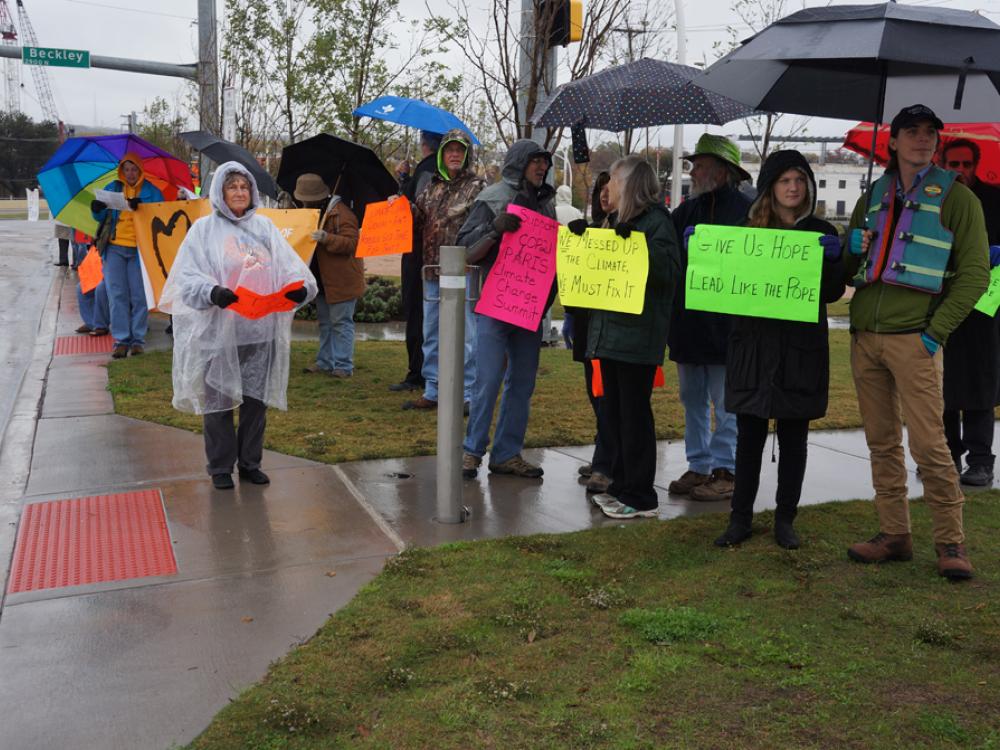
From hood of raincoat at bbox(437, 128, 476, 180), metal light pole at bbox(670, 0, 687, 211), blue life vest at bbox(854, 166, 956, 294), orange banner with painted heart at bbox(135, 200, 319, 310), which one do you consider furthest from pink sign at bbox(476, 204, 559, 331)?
metal light pole at bbox(670, 0, 687, 211)

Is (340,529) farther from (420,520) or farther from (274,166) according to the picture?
(274,166)

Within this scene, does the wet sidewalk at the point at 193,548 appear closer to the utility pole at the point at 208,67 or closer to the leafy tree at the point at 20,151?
the utility pole at the point at 208,67

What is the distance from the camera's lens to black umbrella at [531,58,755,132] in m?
6.25

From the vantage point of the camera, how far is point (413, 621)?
421cm

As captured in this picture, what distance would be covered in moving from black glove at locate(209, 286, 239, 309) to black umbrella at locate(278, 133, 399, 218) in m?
4.17

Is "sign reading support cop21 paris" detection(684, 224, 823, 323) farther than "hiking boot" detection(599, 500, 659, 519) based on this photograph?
No

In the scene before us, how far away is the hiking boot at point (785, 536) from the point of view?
5.18 m

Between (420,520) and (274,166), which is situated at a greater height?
(274,166)

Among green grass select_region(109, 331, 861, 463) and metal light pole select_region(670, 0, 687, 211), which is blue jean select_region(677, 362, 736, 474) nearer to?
green grass select_region(109, 331, 861, 463)

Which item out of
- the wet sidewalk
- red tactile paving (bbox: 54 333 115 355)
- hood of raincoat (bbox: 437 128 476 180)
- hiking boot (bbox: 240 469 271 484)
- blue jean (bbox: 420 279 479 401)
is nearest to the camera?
the wet sidewalk

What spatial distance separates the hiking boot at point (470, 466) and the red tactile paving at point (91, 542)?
5.93 feet

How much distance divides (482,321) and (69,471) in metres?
2.76

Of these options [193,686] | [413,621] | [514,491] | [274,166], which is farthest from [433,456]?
[274,166]

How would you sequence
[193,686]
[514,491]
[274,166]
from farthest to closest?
[274,166] < [514,491] < [193,686]
